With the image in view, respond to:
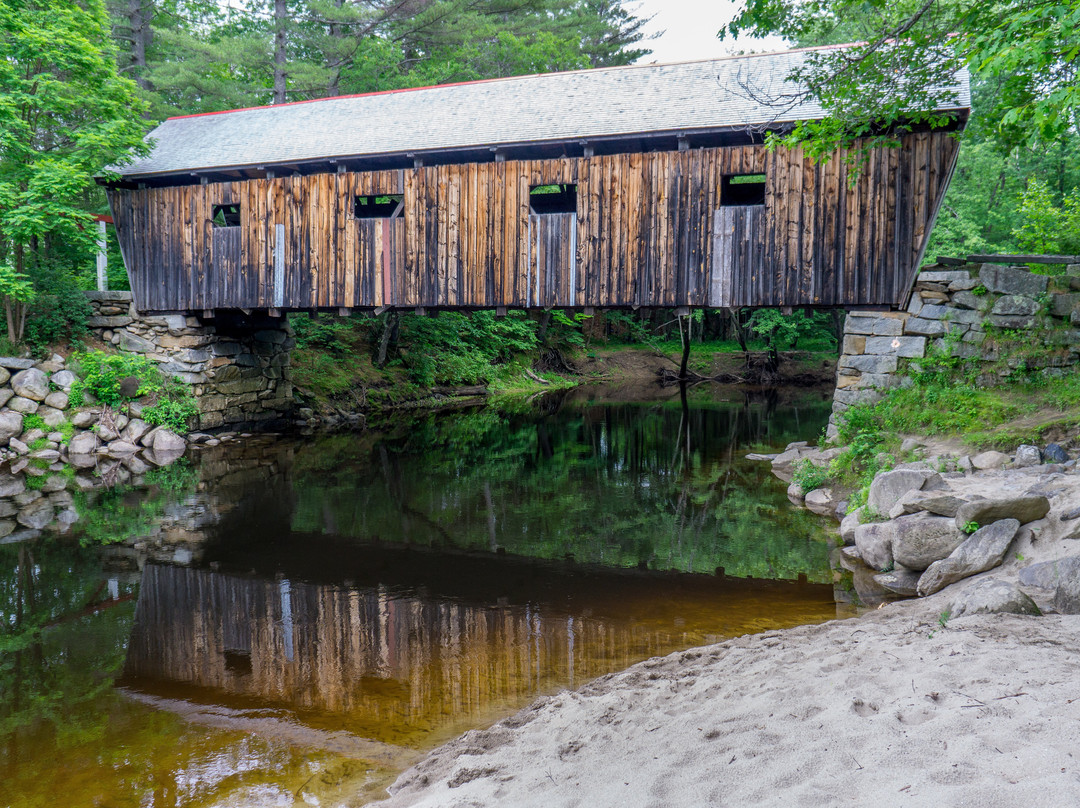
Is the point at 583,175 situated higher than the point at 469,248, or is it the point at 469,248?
the point at 583,175

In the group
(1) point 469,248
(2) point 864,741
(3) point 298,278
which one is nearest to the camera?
(2) point 864,741

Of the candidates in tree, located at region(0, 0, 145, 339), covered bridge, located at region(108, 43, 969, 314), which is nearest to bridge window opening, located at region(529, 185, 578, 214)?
covered bridge, located at region(108, 43, 969, 314)

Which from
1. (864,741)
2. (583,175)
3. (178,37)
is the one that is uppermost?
(178,37)

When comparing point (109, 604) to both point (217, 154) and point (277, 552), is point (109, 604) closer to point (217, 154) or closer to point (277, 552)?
point (277, 552)

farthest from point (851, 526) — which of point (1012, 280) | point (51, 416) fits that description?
point (51, 416)

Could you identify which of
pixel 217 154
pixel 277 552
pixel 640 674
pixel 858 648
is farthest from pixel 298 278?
pixel 858 648

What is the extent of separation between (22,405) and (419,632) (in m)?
10.3

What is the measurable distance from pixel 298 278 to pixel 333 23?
1174 cm

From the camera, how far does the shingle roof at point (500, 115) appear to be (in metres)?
10.5

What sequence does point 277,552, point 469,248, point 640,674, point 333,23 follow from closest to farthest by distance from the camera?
point 640,674, point 277,552, point 469,248, point 333,23

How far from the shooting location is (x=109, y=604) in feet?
18.9

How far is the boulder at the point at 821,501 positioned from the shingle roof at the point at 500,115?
4888mm

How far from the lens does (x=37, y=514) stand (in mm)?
8352

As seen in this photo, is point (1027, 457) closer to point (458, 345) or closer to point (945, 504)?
point (945, 504)
